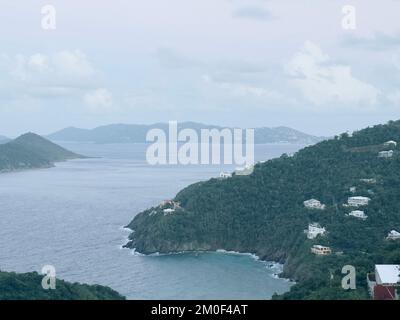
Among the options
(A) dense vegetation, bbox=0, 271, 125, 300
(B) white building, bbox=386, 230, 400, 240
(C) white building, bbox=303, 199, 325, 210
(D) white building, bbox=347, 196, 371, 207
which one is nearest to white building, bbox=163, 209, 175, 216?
(C) white building, bbox=303, 199, 325, 210

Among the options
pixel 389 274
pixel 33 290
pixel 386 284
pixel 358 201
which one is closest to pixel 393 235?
pixel 358 201

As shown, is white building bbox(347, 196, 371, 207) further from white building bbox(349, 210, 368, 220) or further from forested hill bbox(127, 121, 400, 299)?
white building bbox(349, 210, 368, 220)

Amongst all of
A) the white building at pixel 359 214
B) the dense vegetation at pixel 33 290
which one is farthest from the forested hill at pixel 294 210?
the dense vegetation at pixel 33 290

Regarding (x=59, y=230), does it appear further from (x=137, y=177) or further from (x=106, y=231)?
(x=137, y=177)

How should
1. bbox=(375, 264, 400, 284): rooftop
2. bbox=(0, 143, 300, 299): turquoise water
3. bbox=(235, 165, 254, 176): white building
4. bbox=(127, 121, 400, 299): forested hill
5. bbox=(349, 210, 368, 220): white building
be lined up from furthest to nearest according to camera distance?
1. bbox=(235, 165, 254, 176): white building
2. bbox=(349, 210, 368, 220): white building
3. bbox=(127, 121, 400, 299): forested hill
4. bbox=(0, 143, 300, 299): turquoise water
5. bbox=(375, 264, 400, 284): rooftop

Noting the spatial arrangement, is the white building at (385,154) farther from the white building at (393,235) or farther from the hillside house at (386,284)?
the hillside house at (386,284)
